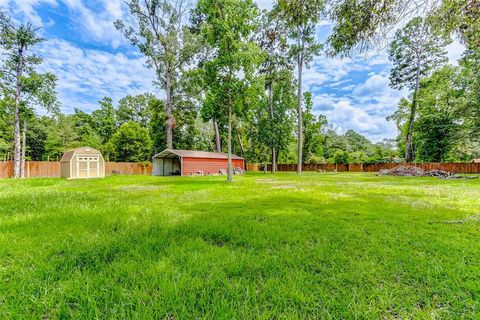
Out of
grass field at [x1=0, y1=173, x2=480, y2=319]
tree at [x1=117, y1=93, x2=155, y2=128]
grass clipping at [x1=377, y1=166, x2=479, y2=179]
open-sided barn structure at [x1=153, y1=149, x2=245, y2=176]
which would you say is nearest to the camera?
grass field at [x1=0, y1=173, x2=480, y2=319]

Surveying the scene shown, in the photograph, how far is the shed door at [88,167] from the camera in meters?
18.6

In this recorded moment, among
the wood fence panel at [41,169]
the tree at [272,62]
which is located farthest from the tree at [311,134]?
the wood fence panel at [41,169]

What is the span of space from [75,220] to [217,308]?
355cm

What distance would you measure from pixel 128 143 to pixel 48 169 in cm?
1033

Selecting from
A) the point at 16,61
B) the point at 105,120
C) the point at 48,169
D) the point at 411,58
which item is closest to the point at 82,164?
the point at 48,169

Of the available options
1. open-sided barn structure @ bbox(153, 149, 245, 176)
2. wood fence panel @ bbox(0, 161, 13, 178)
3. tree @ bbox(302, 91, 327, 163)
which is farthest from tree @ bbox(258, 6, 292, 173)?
wood fence panel @ bbox(0, 161, 13, 178)

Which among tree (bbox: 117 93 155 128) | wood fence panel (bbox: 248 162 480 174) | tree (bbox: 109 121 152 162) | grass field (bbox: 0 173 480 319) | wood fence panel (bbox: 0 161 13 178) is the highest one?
tree (bbox: 117 93 155 128)

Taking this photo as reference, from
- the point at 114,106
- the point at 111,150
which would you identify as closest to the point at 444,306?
the point at 111,150

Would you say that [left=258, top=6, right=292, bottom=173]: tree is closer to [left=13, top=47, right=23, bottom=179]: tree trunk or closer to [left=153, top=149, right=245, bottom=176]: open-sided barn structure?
[left=153, top=149, right=245, bottom=176]: open-sided barn structure

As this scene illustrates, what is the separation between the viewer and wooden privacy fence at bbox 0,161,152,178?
18109 millimetres

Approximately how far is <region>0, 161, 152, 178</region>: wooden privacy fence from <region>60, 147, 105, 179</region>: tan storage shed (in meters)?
2.07

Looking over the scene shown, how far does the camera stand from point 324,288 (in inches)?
71.2

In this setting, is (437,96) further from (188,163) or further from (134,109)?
(134,109)

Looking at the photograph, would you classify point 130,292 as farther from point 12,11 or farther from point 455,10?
point 12,11
